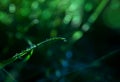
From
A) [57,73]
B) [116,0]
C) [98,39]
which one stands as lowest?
[57,73]

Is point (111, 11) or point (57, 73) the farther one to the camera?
point (111, 11)

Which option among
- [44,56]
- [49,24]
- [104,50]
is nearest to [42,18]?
[49,24]

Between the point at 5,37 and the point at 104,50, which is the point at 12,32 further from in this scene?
the point at 104,50

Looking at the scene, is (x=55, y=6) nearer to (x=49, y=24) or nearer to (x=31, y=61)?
(x=49, y=24)

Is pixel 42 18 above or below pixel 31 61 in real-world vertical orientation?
above

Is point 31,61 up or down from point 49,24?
down

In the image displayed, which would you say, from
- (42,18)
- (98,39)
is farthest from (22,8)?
(98,39)

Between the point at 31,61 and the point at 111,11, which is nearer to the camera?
the point at 31,61
